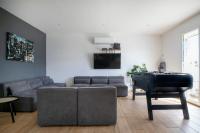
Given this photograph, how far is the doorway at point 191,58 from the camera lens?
18.4 feet

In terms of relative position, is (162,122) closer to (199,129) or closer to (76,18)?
(199,129)

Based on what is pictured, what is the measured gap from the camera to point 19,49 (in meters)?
5.30

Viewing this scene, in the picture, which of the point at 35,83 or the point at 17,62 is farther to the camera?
the point at 35,83

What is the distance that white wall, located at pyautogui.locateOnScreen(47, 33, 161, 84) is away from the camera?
7.87 meters

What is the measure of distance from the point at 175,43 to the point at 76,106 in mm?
5106

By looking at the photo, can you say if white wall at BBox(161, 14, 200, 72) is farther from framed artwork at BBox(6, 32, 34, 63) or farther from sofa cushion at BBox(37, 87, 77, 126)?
framed artwork at BBox(6, 32, 34, 63)

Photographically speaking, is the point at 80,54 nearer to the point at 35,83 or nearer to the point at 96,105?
the point at 35,83

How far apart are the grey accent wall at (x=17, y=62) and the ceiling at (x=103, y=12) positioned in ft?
0.75

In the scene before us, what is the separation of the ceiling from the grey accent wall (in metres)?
0.23

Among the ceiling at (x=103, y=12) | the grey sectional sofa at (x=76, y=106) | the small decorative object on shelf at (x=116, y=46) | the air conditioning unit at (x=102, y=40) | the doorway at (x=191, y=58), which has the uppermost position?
the ceiling at (x=103, y=12)

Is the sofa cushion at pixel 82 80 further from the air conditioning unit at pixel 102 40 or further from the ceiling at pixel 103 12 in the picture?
the ceiling at pixel 103 12

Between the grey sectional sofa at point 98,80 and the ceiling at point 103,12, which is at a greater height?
the ceiling at point 103,12

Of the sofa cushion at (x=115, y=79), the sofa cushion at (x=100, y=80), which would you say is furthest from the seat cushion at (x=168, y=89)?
the sofa cushion at (x=100, y=80)

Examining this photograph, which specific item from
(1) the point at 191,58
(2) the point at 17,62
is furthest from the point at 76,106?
(1) the point at 191,58
